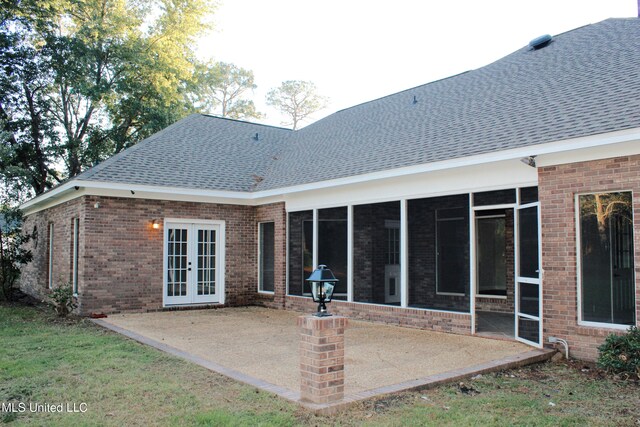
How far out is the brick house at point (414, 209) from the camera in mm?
6906

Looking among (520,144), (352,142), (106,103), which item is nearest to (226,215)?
(352,142)

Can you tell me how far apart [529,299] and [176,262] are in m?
8.50

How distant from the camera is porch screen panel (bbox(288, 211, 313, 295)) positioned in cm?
1263

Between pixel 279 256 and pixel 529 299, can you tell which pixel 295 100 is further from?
pixel 529 299

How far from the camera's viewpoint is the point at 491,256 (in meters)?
12.2

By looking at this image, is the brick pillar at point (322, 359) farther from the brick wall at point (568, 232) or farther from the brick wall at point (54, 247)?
the brick wall at point (54, 247)

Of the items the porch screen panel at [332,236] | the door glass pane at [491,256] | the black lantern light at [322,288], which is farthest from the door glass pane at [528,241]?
the porch screen panel at [332,236]

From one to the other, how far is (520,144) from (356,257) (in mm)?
5100

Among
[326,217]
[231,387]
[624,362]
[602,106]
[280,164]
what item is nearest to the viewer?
[231,387]

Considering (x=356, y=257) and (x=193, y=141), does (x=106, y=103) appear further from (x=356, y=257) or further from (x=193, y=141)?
(x=356, y=257)

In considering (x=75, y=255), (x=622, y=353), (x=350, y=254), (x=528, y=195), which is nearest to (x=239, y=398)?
(x=622, y=353)

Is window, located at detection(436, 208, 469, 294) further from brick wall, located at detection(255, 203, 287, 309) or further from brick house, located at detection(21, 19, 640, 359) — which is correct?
brick wall, located at detection(255, 203, 287, 309)

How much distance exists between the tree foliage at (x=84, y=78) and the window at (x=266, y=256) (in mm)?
11287

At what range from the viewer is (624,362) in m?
5.82
